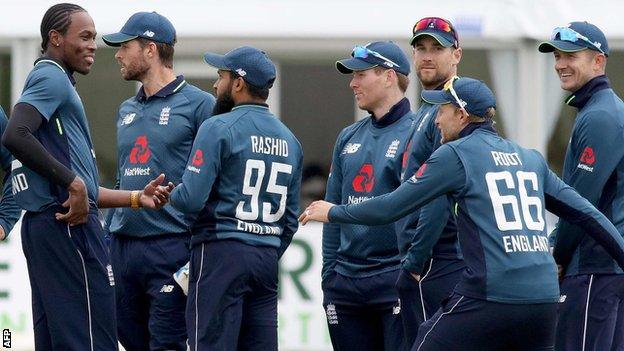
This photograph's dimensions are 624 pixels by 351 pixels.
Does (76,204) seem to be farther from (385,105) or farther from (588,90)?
(588,90)

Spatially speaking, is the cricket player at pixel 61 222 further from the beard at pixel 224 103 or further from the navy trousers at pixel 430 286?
the navy trousers at pixel 430 286

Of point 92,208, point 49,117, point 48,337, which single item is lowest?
point 48,337

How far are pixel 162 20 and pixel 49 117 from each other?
1.75m

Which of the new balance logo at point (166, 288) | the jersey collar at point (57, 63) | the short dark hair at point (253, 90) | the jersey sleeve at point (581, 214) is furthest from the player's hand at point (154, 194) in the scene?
the jersey sleeve at point (581, 214)

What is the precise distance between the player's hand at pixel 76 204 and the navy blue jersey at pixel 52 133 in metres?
0.11

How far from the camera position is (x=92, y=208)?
6.79 metres

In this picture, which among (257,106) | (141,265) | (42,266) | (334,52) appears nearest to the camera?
(42,266)

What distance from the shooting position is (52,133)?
6691mm

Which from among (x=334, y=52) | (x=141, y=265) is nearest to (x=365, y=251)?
(x=141, y=265)

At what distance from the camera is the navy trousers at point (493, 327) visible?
246 inches

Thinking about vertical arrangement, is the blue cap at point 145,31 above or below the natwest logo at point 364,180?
above

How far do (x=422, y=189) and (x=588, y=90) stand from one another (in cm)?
141

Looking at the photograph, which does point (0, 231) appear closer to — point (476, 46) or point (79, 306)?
point (79, 306)

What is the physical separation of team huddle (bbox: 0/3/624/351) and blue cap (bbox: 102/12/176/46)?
0.04 ft
